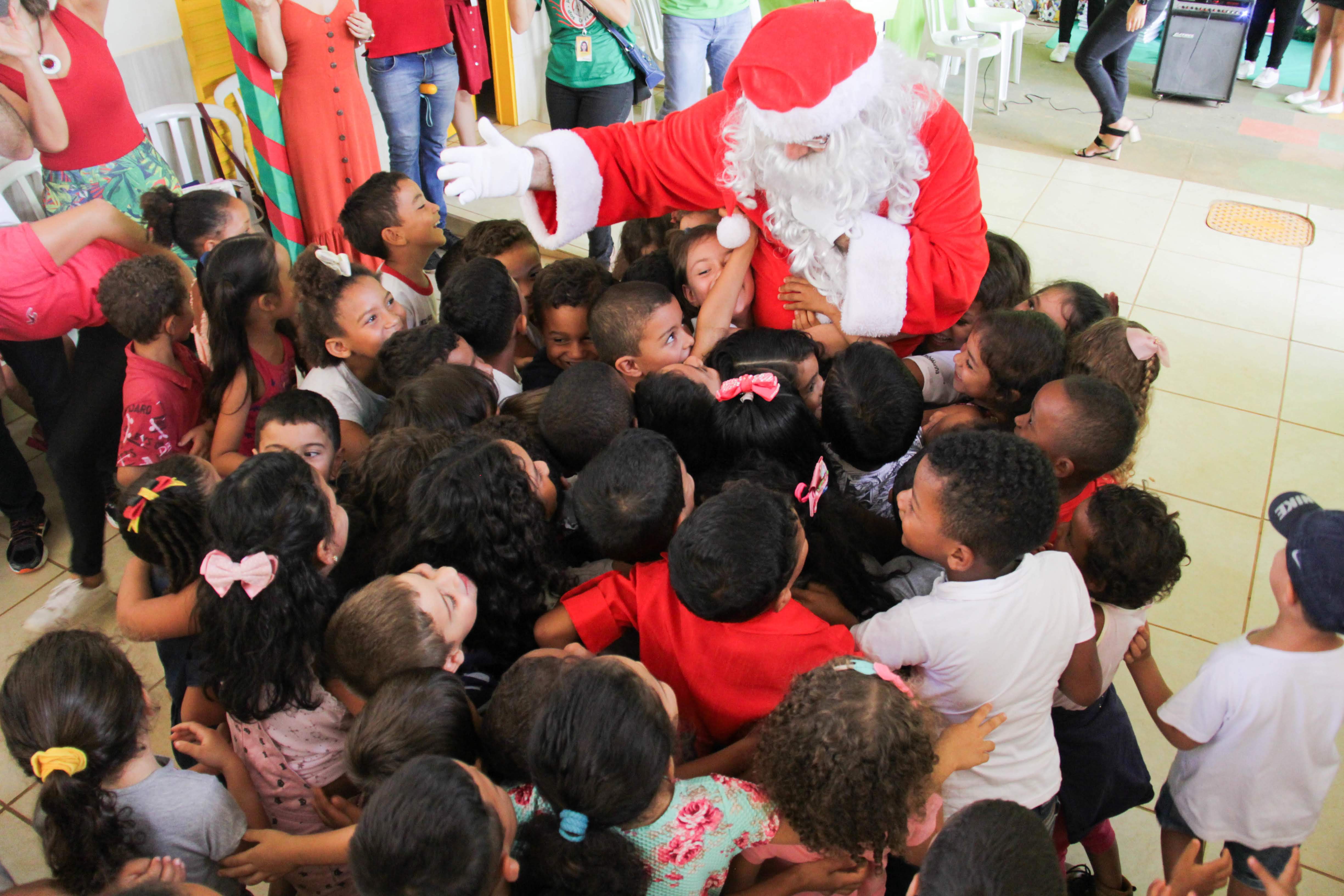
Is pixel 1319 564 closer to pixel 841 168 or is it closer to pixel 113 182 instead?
pixel 841 168

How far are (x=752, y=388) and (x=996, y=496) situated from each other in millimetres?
495

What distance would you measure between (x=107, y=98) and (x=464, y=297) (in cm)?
154

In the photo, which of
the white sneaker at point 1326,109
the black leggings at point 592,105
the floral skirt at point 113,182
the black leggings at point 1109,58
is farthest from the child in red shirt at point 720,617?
the white sneaker at point 1326,109

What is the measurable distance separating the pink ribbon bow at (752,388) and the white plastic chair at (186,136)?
2.65m

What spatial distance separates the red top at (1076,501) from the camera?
5.37 ft

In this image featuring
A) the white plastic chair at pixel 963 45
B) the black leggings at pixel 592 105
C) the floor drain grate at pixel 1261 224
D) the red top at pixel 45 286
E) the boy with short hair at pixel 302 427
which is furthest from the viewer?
the white plastic chair at pixel 963 45

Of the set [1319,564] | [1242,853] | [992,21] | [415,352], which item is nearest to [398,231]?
[415,352]

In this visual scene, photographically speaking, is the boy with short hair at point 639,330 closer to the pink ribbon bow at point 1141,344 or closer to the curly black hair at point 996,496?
the curly black hair at point 996,496

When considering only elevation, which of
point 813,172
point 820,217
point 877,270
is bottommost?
point 877,270

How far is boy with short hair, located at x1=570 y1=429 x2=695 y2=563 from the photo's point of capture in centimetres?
144

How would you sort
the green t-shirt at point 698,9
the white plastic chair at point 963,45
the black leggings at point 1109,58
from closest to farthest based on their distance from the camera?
1. the green t-shirt at point 698,9
2. the black leggings at point 1109,58
3. the white plastic chair at point 963,45

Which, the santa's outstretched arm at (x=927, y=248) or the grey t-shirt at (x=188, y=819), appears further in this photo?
the santa's outstretched arm at (x=927, y=248)

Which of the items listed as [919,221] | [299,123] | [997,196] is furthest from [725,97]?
[997,196]

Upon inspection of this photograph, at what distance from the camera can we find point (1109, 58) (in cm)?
493
